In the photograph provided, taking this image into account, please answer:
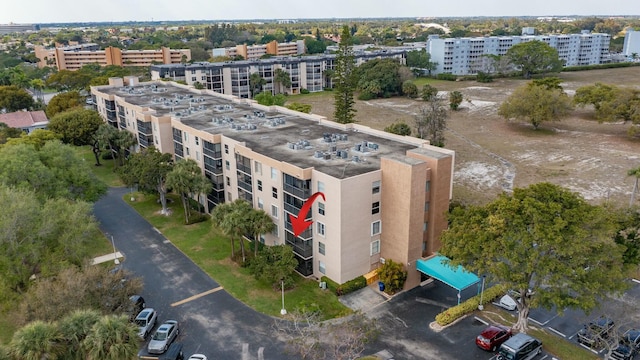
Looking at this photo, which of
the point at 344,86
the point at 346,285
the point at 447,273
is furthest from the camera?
the point at 344,86

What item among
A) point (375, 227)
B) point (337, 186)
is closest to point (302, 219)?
point (337, 186)

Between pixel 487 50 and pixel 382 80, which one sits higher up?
pixel 487 50

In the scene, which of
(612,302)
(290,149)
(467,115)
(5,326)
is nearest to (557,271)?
(612,302)

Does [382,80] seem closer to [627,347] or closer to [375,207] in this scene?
[375,207]

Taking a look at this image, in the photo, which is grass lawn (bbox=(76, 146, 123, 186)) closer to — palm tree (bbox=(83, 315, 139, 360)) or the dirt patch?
palm tree (bbox=(83, 315, 139, 360))

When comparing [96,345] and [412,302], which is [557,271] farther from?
[96,345]

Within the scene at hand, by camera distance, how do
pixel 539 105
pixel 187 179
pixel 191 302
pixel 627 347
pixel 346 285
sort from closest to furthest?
pixel 627 347, pixel 191 302, pixel 346 285, pixel 187 179, pixel 539 105
